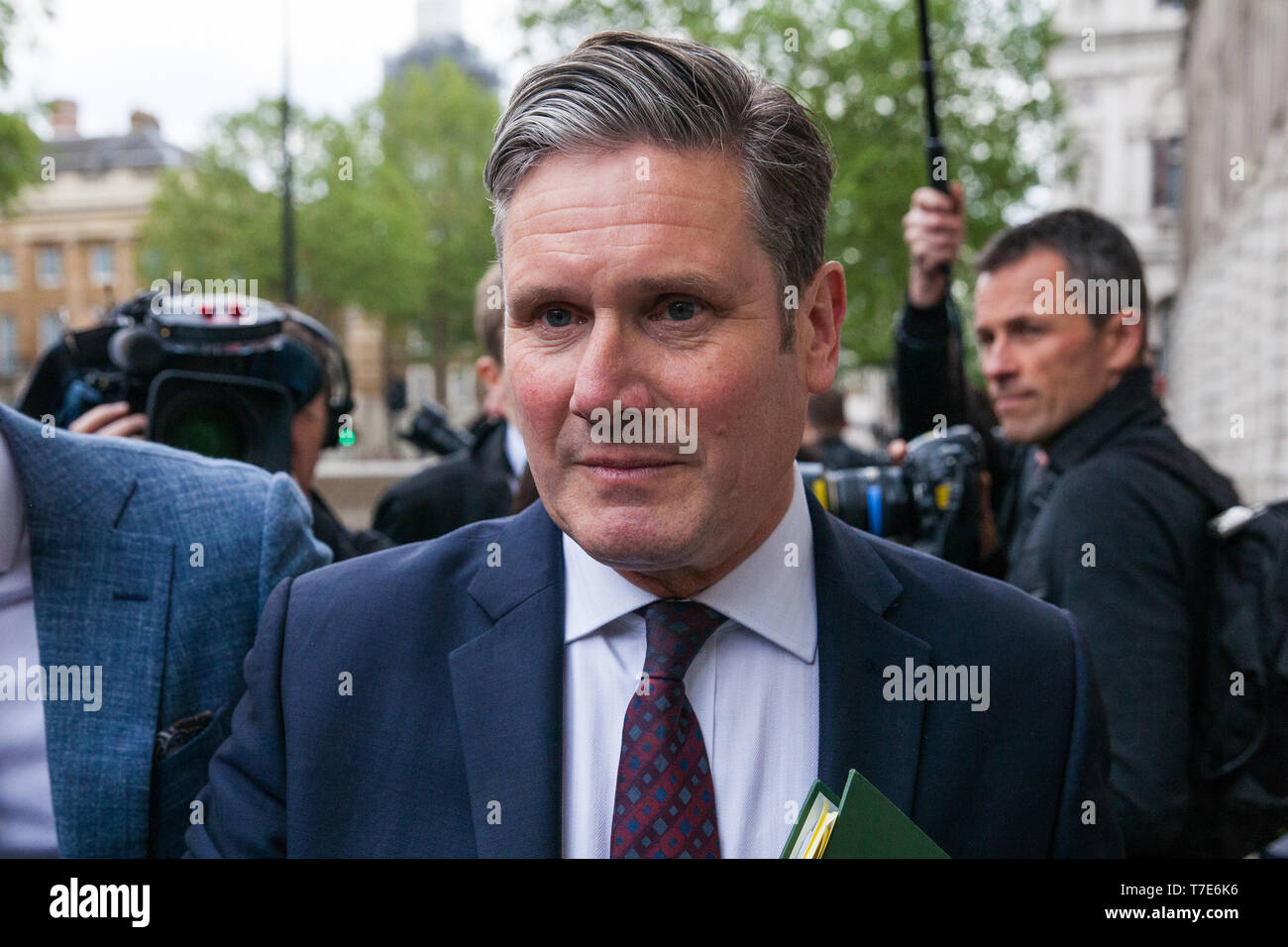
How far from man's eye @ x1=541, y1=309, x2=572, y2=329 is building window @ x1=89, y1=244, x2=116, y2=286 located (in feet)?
161

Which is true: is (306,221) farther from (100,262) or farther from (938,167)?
(938,167)

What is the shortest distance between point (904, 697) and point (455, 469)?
278 centimetres

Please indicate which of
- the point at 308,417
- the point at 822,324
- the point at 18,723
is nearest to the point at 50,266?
the point at 308,417

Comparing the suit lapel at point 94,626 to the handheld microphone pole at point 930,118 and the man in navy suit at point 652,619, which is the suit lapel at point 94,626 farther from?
the handheld microphone pole at point 930,118

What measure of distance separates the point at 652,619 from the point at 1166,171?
1579 inches

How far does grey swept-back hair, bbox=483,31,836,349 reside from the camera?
153 centimetres

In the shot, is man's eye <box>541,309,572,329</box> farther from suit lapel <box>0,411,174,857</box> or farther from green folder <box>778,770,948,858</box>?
suit lapel <box>0,411,174,857</box>

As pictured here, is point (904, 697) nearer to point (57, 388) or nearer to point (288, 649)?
point (288, 649)

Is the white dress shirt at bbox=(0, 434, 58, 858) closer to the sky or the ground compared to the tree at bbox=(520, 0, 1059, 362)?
closer to the ground

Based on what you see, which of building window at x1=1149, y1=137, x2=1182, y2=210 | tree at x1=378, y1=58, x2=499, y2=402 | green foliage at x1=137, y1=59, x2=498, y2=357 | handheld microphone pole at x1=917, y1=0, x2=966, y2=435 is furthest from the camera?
building window at x1=1149, y1=137, x2=1182, y2=210

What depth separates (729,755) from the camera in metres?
1.63

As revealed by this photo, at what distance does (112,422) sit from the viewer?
2455mm

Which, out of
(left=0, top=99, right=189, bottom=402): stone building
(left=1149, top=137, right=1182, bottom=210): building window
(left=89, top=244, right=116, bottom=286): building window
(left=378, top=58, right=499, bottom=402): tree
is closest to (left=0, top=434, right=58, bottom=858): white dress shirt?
(left=378, top=58, right=499, bottom=402): tree
